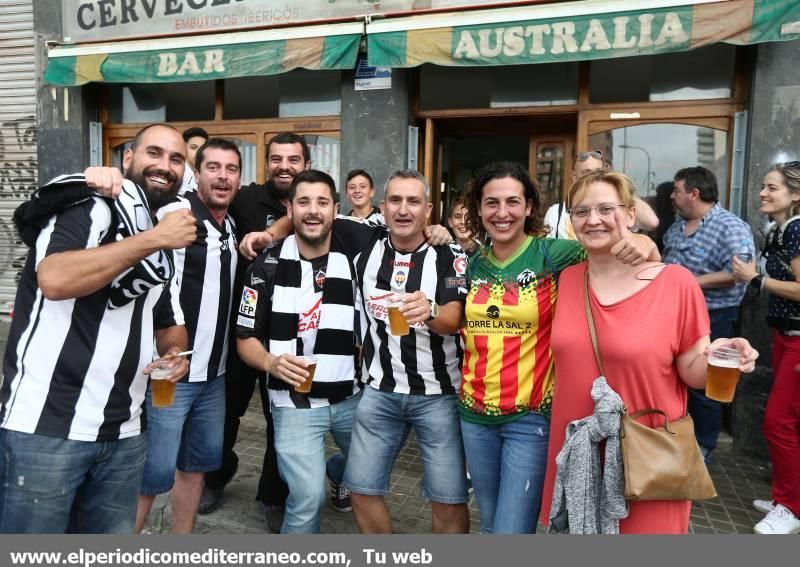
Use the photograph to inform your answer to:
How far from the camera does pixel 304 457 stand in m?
2.84

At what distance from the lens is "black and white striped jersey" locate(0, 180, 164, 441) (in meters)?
1.93

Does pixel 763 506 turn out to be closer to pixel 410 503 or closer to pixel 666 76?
pixel 410 503

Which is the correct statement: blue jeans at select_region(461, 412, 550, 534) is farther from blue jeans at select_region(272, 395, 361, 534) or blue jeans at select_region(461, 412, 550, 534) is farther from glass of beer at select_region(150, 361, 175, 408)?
glass of beer at select_region(150, 361, 175, 408)

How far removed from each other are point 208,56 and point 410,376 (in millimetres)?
4838

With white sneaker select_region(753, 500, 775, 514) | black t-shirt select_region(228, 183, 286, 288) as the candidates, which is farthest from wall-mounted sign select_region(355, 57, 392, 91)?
white sneaker select_region(753, 500, 775, 514)

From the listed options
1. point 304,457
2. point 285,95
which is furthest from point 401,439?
point 285,95

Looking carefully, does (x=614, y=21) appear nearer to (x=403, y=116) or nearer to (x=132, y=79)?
(x=403, y=116)

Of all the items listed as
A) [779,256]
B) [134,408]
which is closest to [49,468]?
[134,408]

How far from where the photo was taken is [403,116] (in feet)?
19.3

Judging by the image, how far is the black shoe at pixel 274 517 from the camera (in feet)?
11.7

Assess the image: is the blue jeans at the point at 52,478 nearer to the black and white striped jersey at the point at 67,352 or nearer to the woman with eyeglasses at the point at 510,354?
the black and white striped jersey at the point at 67,352

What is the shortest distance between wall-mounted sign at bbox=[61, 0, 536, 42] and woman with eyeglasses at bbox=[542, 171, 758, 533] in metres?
4.01

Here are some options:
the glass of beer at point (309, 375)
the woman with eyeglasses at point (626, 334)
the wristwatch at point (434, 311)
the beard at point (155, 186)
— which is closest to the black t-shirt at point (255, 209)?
the beard at point (155, 186)

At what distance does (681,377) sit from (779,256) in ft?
7.60
